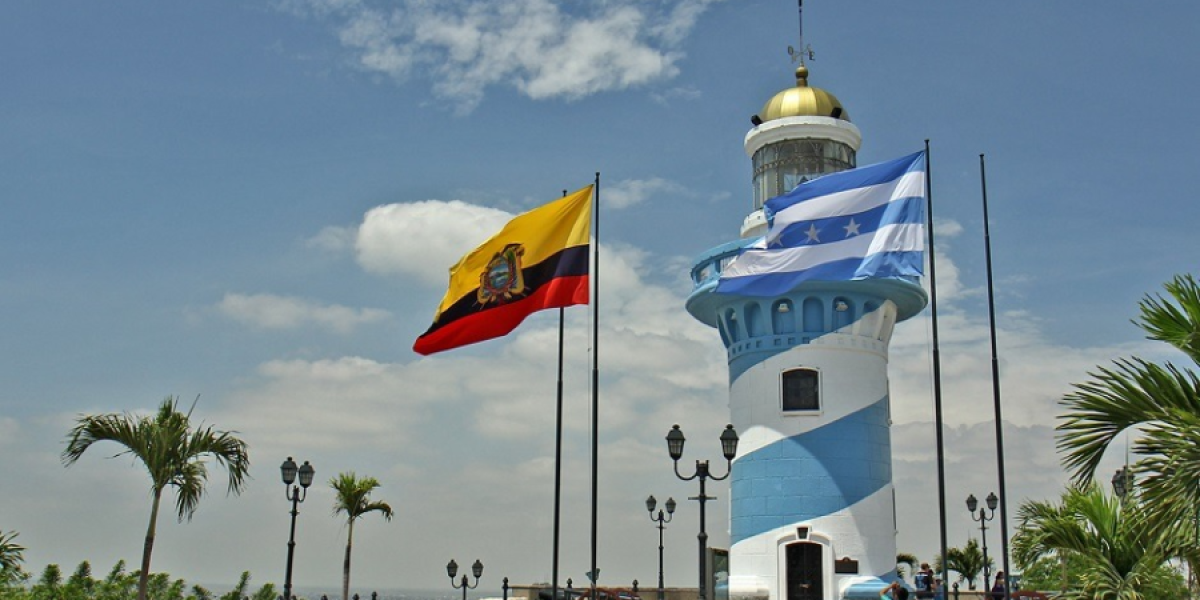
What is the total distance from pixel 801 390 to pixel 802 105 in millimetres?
8204

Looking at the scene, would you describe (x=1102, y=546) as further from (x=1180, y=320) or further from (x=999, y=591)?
(x=999, y=591)

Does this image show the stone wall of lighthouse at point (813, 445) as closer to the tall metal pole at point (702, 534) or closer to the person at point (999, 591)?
the person at point (999, 591)

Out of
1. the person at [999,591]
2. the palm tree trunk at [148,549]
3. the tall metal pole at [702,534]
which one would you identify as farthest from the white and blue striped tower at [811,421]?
the palm tree trunk at [148,549]

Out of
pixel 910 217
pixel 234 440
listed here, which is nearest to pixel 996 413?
pixel 910 217

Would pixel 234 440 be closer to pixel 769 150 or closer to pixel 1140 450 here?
pixel 1140 450

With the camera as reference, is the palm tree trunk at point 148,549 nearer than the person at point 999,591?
Yes

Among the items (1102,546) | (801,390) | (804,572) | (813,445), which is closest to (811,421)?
(813,445)

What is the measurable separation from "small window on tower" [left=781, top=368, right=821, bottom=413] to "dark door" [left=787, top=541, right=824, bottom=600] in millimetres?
3473

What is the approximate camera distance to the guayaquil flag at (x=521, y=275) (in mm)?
20172

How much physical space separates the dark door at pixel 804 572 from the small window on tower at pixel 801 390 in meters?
3.47

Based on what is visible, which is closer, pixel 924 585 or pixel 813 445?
pixel 924 585

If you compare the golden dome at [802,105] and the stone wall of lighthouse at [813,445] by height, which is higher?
the golden dome at [802,105]

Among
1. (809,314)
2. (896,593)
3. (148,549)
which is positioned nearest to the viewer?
(148,549)

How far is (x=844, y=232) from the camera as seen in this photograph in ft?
Answer: 67.3
